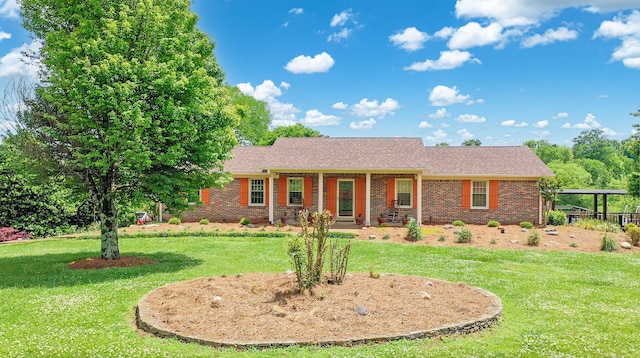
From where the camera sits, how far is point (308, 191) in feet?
78.7

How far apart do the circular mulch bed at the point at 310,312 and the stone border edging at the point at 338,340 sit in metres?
0.01

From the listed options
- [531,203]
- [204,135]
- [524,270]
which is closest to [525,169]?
[531,203]

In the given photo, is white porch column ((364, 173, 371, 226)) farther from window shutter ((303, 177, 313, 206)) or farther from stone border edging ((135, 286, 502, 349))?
stone border edging ((135, 286, 502, 349))

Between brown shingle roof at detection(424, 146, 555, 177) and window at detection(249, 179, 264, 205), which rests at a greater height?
brown shingle roof at detection(424, 146, 555, 177)

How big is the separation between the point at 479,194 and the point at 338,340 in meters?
19.3

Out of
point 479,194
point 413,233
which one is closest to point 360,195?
point 479,194

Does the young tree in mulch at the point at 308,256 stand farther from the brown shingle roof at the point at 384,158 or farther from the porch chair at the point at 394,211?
the porch chair at the point at 394,211

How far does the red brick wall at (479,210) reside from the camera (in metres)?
23.4

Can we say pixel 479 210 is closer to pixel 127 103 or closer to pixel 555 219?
pixel 555 219

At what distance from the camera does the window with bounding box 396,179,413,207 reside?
23.8 metres

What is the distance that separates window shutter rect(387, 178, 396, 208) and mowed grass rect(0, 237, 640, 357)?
6.34m

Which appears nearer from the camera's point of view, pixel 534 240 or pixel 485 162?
pixel 534 240

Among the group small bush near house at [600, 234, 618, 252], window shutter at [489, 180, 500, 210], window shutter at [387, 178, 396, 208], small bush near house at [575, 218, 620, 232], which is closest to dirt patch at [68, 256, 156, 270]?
window shutter at [387, 178, 396, 208]

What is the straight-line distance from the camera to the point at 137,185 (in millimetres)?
12836
